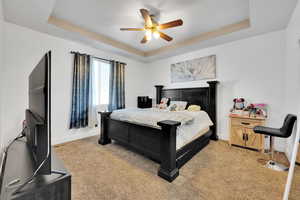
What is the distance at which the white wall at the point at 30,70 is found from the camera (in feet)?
8.05

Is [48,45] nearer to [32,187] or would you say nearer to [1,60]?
[1,60]

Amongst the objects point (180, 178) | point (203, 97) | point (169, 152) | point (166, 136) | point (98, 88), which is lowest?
point (180, 178)

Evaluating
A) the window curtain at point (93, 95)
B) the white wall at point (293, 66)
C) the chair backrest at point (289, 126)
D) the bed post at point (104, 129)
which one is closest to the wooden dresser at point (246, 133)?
the white wall at point (293, 66)

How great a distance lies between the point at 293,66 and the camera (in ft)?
7.05

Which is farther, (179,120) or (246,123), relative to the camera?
(246,123)

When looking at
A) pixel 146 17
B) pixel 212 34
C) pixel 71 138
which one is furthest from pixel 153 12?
pixel 71 138

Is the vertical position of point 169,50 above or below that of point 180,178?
above

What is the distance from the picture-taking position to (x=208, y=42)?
10.7 feet

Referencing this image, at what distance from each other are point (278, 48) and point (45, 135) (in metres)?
4.09

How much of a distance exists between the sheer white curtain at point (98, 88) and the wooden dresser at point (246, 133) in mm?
3509

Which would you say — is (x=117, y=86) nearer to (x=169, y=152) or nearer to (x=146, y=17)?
(x=146, y=17)

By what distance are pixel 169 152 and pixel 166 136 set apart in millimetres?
222

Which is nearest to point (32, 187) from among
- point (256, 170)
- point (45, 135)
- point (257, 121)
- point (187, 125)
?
point (45, 135)

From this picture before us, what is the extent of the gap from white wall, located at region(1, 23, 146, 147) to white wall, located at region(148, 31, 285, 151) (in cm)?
358
